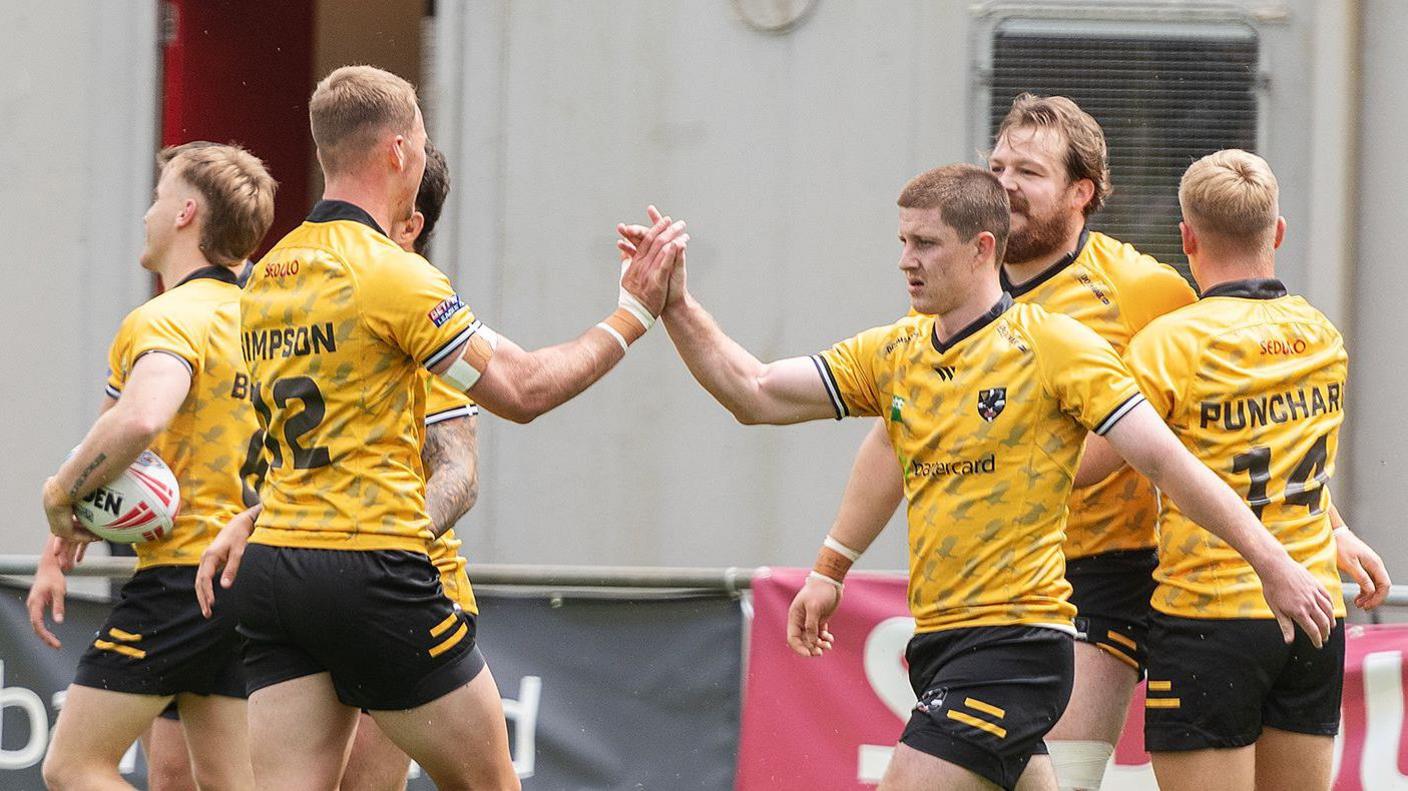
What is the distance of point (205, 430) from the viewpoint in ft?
17.6

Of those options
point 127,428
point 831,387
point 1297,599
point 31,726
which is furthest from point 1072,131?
point 31,726

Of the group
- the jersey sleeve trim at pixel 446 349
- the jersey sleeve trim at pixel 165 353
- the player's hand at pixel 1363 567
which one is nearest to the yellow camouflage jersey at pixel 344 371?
the jersey sleeve trim at pixel 446 349

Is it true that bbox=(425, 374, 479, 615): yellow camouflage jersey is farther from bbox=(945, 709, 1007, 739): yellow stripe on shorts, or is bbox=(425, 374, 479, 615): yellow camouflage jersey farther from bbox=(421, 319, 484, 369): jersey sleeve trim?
bbox=(945, 709, 1007, 739): yellow stripe on shorts

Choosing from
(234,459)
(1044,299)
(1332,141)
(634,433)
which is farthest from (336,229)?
(1332,141)

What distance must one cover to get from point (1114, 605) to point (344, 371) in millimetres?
2127

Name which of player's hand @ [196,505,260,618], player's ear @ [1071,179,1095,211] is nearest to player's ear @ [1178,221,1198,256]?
player's ear @ [1071,179,1095,211]

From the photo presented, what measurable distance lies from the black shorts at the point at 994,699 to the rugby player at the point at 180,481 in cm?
212

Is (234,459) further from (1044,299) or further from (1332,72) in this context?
(1332,72)

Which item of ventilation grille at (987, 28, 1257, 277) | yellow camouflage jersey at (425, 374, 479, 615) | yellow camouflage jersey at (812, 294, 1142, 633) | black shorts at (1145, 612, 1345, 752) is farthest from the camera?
ventilation grille at (987, 28, 1257, 277)

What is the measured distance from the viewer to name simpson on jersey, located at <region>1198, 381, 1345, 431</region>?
4617mm

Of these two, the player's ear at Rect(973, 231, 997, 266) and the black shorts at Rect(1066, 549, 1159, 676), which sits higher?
the player's ear at Rect(973, 231, 997, 266)

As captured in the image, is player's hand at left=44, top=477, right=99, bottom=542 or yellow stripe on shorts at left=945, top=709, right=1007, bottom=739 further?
player's hand at left=44, top=477, right=99, bottom=542

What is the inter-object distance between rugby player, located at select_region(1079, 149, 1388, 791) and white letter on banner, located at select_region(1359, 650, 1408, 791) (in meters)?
1.19

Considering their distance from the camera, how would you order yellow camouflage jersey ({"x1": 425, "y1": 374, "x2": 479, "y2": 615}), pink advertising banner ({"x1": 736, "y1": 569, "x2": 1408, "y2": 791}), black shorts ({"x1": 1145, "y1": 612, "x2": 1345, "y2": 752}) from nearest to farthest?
black shorts ({"x1": 1145, "y1": 612, "x2": 1345, "y2": 752}) → yellow camouflage jersey ({"x1": 425, "y1": 374, "x2": 479, "y2": 615}) → pink advertising banner ({"x1": 736, "y1": 569, "x2": 1408, "y2": 791})
